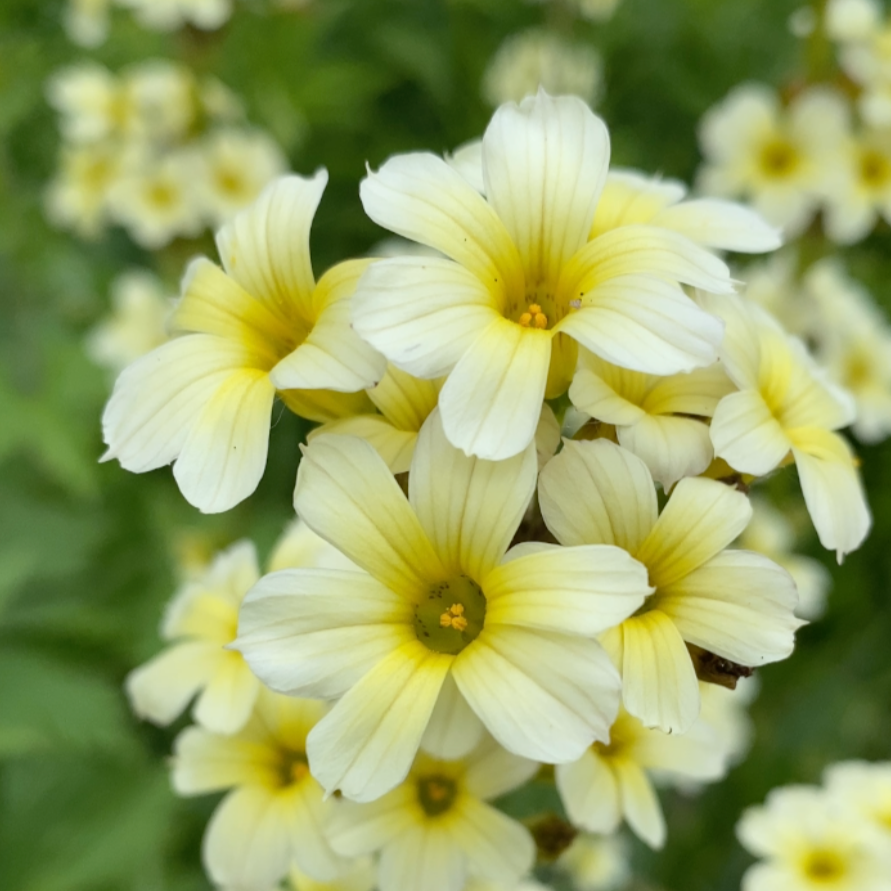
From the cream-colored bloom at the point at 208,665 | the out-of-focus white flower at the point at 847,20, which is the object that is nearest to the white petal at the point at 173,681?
the cream-colored bloom at the point at 208,665

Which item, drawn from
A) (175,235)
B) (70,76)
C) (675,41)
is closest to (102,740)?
(175,235)

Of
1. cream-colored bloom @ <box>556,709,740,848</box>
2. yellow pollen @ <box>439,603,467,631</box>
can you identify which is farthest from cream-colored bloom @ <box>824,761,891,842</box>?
yellow pollen @ <box>439,603,467,631</box>

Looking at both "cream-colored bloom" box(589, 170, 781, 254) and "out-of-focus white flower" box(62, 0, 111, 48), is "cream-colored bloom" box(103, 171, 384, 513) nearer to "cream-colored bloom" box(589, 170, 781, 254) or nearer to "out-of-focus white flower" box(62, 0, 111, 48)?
"cream-colored bloom" box(589, 170, 781, 254)

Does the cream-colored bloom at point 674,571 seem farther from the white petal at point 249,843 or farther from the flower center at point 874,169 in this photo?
the flower center at point 874,169

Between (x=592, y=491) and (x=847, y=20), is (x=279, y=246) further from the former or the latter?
(x=847, y=20)

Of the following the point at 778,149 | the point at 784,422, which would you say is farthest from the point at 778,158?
the point at 784,422
